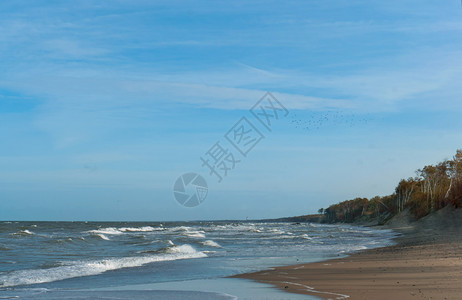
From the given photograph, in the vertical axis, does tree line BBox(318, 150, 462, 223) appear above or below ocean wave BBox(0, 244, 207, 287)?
above

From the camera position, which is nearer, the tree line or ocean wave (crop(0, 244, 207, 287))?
ocean wave (crop(0, 244, 207, 287))

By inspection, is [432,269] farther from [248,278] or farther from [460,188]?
[460,188]

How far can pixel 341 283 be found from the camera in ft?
40.7

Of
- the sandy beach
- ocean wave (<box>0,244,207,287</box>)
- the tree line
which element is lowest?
ocean wave (<box>0,244,207,287</box>)

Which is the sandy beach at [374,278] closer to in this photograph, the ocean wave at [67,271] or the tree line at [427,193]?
the ocean wave at [67,271]

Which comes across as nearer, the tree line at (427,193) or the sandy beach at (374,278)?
the sandy beach at (374,278)

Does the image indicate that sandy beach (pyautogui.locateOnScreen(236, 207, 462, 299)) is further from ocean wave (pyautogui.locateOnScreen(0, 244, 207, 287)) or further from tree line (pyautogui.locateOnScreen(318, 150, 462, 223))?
tree line (pyautogui.locateOnScreen(318, 150, 462, 223))

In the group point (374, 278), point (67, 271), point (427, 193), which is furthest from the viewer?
point (427, 193)

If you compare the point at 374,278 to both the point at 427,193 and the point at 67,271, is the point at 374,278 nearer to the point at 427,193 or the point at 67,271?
the point at 67,271

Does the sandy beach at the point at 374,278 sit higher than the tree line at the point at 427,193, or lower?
lower

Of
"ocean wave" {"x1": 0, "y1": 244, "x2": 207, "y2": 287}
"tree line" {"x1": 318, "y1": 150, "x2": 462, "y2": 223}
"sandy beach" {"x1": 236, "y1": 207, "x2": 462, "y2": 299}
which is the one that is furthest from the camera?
"tree line" {"x1": 318, "y1": 150, "x2": 462, "y2": 223}

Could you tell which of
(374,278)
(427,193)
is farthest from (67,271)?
(427,193)

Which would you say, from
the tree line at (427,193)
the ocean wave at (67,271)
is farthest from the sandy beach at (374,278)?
the tree line at (427,193)

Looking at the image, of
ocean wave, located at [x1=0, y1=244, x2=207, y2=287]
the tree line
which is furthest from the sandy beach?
the tree line
